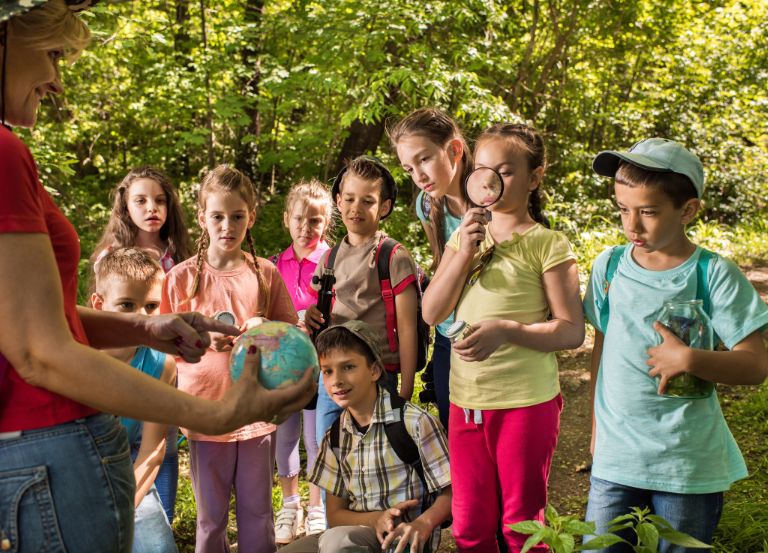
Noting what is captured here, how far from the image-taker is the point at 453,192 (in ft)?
11.3

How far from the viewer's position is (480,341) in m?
2.47

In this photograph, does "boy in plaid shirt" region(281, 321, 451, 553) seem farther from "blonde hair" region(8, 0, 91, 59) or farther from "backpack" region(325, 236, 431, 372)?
"blonde hair" region(8, 0, 91, 59)

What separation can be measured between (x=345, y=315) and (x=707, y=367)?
1.91 m

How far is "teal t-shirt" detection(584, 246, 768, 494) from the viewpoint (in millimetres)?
2248

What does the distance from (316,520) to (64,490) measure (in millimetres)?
2696

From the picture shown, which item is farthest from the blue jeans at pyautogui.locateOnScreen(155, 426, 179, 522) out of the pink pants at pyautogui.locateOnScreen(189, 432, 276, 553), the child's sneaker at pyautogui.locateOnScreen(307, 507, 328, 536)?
the child's sneaker at pyautogui.locateOnScreen(307, 507, 328, 536)

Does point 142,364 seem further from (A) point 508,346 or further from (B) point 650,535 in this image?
(B) point 650,535

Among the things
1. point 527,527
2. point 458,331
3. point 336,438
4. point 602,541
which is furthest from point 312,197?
point 602,541

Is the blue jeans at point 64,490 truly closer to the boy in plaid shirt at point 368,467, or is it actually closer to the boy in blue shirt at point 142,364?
the boy in plaid shirt at point 368,467

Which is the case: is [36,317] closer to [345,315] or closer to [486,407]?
[486,407]

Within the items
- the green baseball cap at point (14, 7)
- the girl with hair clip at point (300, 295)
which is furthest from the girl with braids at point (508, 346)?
the green baseball cap at point (14, 7)

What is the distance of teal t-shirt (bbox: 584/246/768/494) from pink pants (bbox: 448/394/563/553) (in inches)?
→ 11.3

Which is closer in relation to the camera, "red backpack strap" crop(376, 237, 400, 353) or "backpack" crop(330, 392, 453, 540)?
"backpack" crop(330, 392, 453, 540)

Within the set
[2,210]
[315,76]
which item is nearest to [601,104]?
[315,76]
